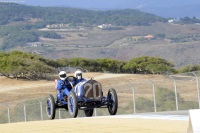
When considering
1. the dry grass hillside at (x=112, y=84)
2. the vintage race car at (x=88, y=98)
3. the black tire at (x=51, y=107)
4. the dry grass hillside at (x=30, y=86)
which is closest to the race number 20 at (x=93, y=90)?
the vintage race car at (x=88, y=98)

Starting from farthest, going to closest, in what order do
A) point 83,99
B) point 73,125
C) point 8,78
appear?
point 8,78, point 83,99, point 73,125

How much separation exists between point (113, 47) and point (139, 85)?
157663mm

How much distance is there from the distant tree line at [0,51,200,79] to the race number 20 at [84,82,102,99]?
173ft

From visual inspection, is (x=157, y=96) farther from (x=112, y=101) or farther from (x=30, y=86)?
(x=30, y=86)

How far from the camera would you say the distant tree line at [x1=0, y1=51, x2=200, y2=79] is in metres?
77.0

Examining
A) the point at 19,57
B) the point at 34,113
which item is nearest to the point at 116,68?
the point at 19,57

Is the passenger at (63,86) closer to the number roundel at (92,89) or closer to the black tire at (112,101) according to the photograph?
the number roundel at (92,89)

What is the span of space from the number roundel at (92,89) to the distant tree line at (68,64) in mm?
52754

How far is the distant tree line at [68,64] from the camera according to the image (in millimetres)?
77000

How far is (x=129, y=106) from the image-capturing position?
26.6 m

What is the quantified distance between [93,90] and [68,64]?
233 feet

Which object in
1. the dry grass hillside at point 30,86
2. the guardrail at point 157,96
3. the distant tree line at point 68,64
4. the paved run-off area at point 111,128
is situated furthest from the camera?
the distant tree line at point 68,64

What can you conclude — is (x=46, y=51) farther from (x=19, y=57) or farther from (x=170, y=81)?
(x=170, y=81)

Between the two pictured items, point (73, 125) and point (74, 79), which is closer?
point (73, 125)
